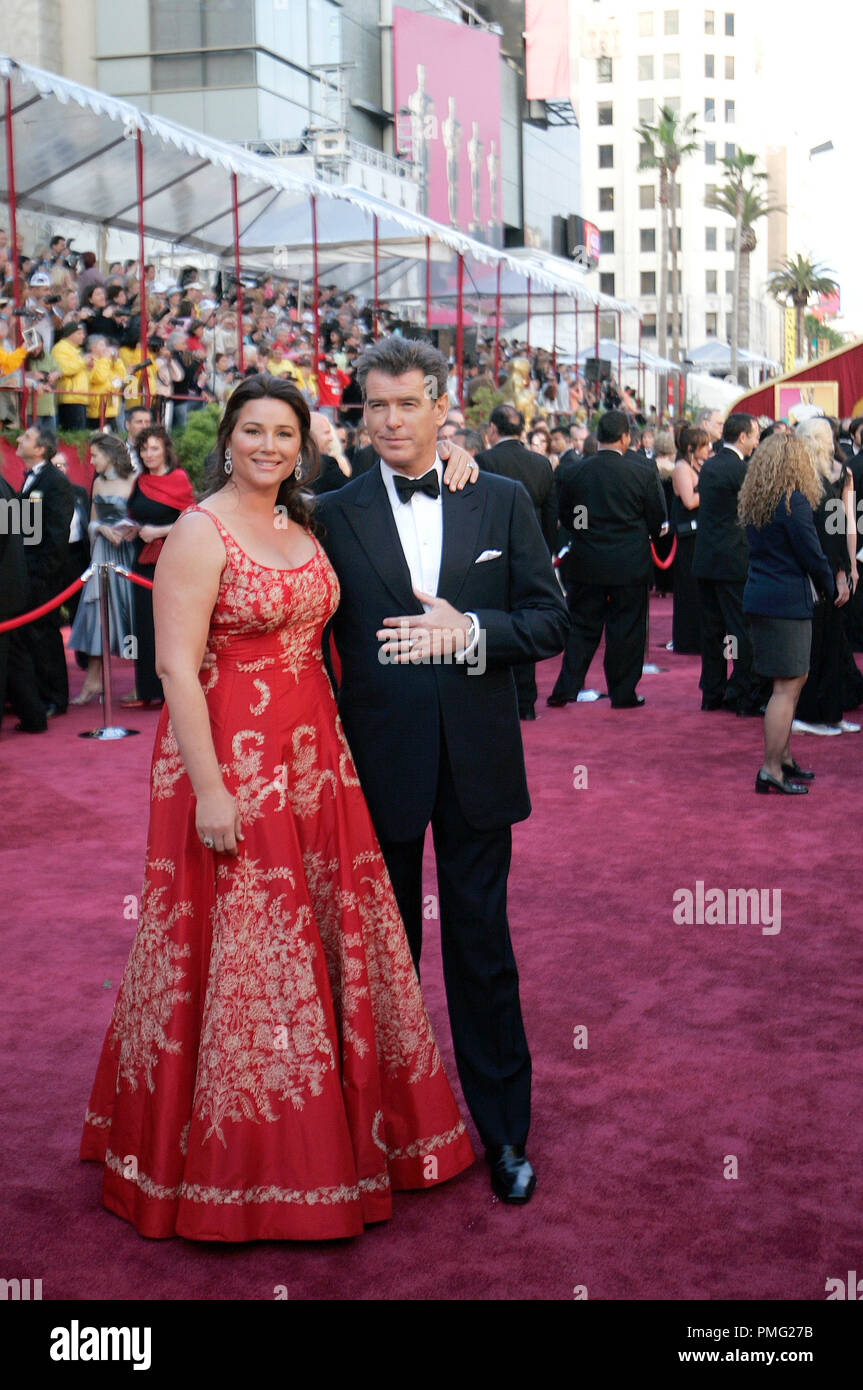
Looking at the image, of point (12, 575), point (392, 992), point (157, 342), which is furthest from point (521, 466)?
point (157, 342)

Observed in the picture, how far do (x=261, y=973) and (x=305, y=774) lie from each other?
17.7 inches

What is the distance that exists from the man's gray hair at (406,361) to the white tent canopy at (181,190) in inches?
385

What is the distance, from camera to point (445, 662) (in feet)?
10.9

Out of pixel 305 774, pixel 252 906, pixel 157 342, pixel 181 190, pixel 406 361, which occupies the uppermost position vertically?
pixel 181 190

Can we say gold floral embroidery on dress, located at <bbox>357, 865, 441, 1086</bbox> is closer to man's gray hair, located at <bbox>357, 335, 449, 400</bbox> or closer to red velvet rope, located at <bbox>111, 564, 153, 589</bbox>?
man's gray hair, located at <bbox>357, 335, 449, 400</bbox>

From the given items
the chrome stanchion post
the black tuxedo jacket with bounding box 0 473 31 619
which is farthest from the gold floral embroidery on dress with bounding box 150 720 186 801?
the chrome stanchion post

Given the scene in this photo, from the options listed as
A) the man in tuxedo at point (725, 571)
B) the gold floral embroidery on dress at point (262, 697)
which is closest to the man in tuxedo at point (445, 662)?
the gold floral embroidery on dress at point (262, 697)

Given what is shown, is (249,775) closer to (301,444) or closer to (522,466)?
(301,444)

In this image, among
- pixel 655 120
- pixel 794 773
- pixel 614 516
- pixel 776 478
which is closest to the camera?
pixel 776 478

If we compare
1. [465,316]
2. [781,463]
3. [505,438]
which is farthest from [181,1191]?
[465,316]

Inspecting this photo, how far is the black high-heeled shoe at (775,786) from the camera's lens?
298 inches

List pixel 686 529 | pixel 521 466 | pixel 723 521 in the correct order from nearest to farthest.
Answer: pixel 723 521 < pixel 521 466 < pixel 686 529

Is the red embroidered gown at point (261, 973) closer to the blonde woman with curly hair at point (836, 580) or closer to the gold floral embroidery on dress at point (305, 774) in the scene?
the gold floral embroidery on dress at point (305, 774)

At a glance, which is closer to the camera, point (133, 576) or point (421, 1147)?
point (421, 1147)
